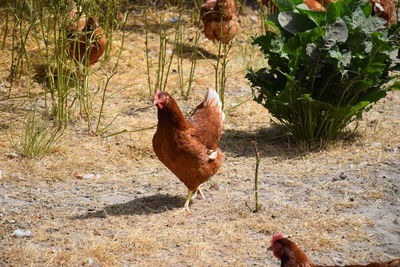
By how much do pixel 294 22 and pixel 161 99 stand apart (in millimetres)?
1793

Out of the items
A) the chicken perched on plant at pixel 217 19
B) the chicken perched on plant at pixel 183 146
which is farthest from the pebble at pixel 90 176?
the chicken perched on plant at pixel 217 19

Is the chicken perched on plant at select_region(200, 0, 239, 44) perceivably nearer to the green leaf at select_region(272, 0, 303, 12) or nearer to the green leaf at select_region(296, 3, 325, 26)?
the green leaf at select_region(272, 0, 303, 12)

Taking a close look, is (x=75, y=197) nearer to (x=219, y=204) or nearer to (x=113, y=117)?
(x=219, y=204)

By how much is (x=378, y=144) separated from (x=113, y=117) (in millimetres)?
2604

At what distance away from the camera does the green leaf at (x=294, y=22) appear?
561 centimetres

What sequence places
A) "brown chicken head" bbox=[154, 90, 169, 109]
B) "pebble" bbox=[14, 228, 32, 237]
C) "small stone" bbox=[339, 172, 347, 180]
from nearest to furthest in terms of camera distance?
"pebble" bbox=[14, 228, 32, 237]
"brown chicken head" bbox=[154, 90, 169, 109]
"small stone" bbox=[339, 172, 347, 180]

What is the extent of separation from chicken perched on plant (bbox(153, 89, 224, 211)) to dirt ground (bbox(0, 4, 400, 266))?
29 centimetres

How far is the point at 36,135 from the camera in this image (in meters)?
5.54

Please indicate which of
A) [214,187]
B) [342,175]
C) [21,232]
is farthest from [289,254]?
[342,175]

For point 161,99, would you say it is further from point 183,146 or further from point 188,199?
point 188,199

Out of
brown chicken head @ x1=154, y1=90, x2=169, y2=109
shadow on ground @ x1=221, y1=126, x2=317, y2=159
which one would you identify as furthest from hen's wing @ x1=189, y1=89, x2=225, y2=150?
shadow on ground @ x1=221, y1=126, x2=317, y2=159

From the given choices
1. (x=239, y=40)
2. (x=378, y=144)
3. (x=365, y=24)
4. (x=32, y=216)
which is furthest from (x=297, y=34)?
(x=239, y=40)

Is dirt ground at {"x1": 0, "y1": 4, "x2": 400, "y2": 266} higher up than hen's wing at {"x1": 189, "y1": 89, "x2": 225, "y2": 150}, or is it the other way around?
hen's wing at {"x1": 189, "y1": 89, "x2": 225, "y2": 150}

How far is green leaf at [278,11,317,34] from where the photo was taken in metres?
5.61
